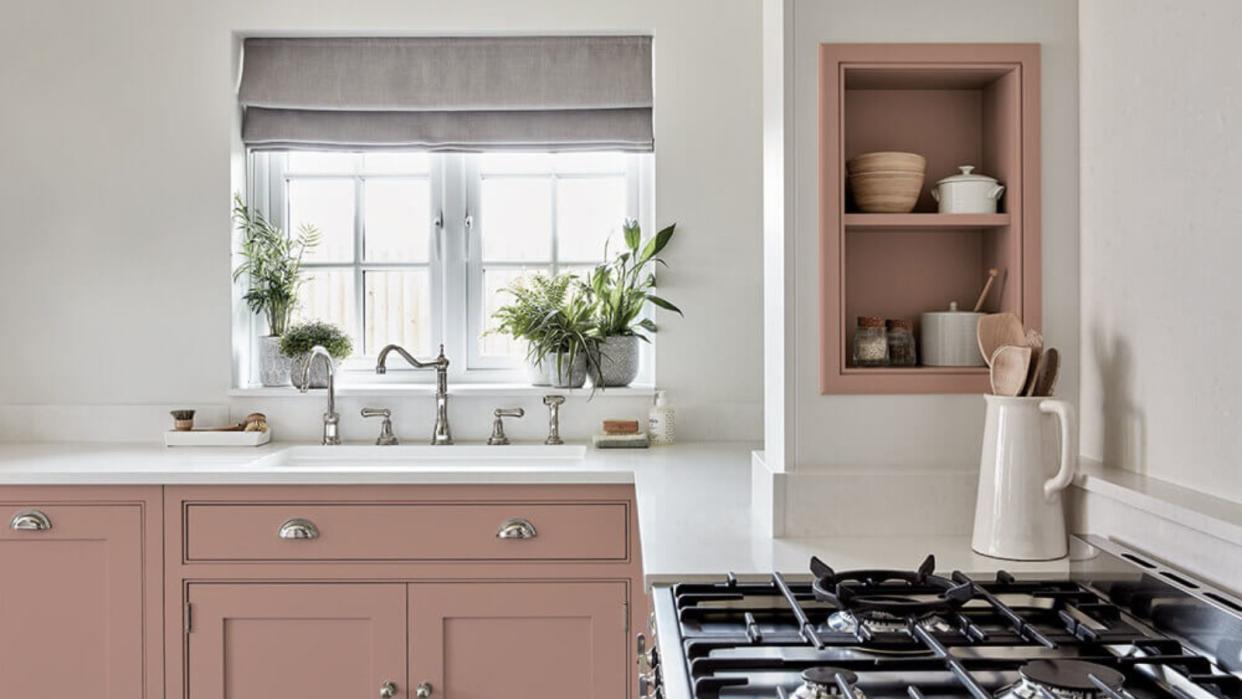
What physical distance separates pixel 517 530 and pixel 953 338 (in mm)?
1097

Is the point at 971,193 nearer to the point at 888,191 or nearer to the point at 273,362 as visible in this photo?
A: the point at 888,191

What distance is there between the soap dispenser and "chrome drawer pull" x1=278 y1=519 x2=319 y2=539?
3.33 ft

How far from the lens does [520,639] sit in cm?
227

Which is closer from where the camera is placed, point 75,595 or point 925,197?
point 925,197

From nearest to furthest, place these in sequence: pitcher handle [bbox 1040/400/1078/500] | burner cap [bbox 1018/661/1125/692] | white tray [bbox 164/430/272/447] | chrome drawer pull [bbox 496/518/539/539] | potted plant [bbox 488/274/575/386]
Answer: burner cap [bbox 1018/661/1125/692] → pitcher handle [bbox 1040/400/1078/500] → chrome drawer pull [bbox 496/518/539/539] → white tray [bbox 164/430/272/447] → potted plant [bbox 488/274/575/386]

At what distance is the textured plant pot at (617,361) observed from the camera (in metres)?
2.92

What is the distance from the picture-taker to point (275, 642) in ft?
7.48

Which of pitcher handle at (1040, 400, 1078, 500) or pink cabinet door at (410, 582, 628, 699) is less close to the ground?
pitcher handle at (1040, 400, 1078, 500)

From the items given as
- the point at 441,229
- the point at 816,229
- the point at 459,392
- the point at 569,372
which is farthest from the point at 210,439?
the point at 816,229

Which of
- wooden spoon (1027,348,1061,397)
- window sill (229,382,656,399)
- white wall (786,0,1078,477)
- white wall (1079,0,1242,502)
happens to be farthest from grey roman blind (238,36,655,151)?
wooden spoon (1027,348,1061,397)

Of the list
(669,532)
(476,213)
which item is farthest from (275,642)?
(476,213)

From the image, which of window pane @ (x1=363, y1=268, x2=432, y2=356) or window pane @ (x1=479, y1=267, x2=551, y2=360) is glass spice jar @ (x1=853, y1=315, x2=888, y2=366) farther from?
window pane @ (x1=363, y1=268, x2=432, y2=356)

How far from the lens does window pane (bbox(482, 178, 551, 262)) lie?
10.2 ft

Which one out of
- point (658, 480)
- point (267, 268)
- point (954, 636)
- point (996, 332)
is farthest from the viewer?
point (267, 268)
